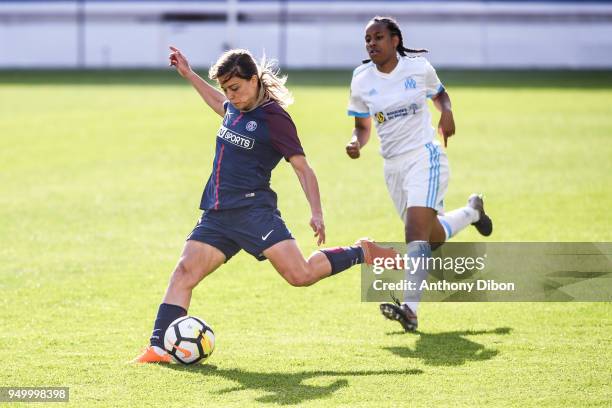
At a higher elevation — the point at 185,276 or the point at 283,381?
the point at 185,276

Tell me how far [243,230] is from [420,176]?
70.7 inches

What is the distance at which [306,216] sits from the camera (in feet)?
44.9

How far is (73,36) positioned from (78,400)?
46.5 metres

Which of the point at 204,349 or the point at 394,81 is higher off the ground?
the point at 394,81

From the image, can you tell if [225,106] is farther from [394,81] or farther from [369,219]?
[369,219]

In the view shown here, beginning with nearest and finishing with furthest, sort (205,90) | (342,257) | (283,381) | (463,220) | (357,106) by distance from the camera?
(283,381)
(342,257)
(205,90)
(357,106)
(463,220)

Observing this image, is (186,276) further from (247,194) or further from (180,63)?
(180,63)

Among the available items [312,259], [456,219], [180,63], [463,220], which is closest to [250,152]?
[312,259]

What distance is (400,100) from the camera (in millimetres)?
8555

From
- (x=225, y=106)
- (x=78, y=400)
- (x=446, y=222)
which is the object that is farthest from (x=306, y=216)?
(x=78, y=400)

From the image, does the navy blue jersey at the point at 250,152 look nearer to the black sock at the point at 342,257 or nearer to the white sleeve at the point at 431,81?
the black sock at the point at 342,257

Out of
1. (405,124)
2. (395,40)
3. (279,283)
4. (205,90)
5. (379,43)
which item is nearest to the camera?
(205,90)

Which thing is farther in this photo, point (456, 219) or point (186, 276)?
point (456, 219)

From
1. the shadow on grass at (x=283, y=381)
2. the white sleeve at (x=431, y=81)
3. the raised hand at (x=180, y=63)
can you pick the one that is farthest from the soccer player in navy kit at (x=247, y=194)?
the white sleeve at (x=431, y=81)
